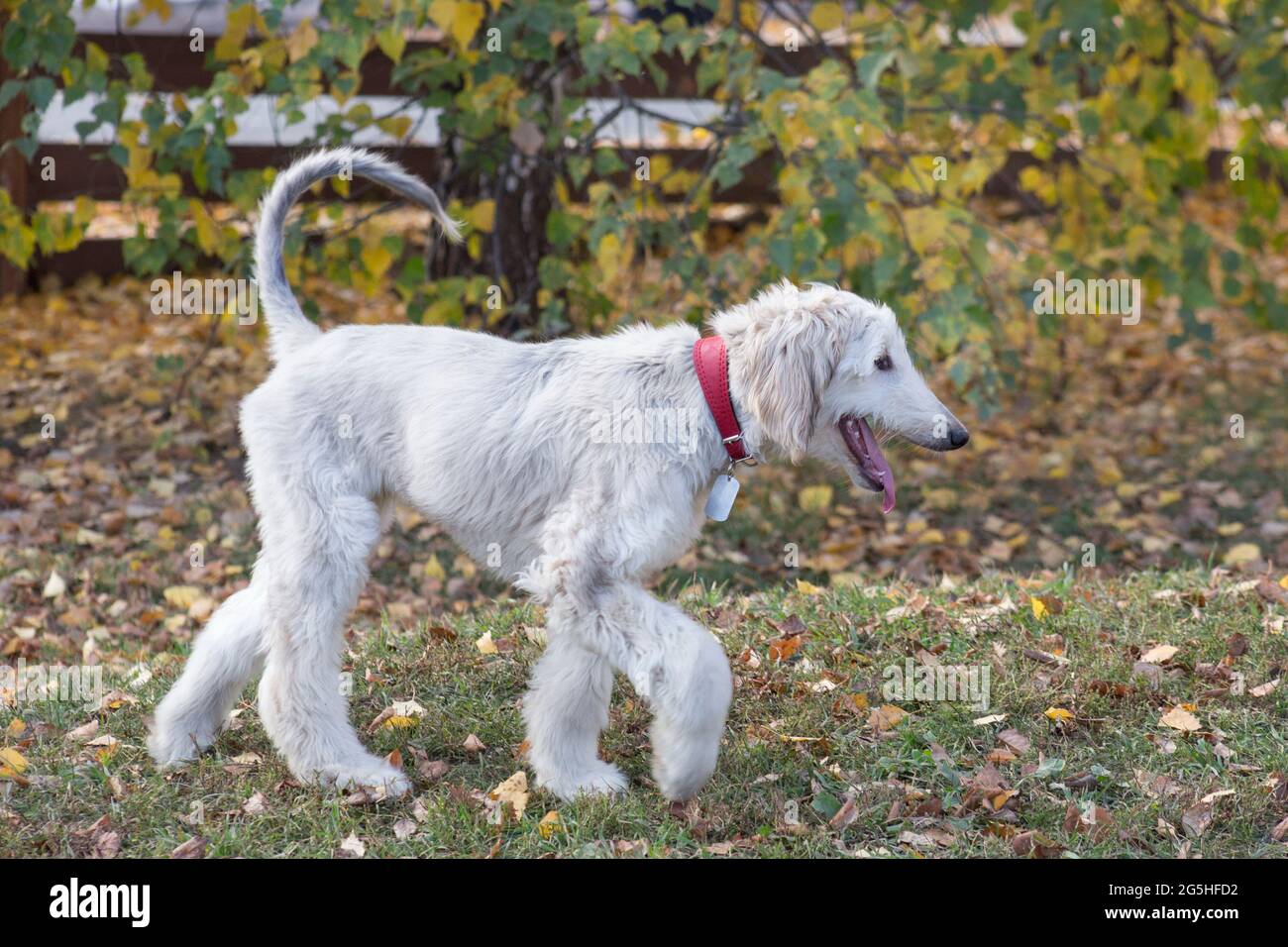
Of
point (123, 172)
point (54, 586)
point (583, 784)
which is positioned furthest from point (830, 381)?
point (123, 172)

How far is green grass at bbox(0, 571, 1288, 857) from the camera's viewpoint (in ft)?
12.4

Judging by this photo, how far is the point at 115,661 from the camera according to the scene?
17.5 feet

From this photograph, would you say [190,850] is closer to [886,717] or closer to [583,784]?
[583,784]

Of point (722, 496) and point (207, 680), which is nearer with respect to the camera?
point (722, 496)

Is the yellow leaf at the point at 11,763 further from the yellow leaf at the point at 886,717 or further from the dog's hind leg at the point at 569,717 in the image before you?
the yellow leaf at the point at 886,717

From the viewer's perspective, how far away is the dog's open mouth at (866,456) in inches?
155

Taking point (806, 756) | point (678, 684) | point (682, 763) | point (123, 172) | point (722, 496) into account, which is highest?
point (123, 172)

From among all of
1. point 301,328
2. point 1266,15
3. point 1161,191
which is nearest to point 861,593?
point 301,328

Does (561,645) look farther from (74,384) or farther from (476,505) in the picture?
(74,384)

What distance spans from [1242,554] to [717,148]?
3183 mm

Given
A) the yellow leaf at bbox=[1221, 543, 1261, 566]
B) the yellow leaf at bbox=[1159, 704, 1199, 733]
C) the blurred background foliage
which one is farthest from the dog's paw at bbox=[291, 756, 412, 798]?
the yellow leaf at bbox=[1221, 543, 1261, 566]

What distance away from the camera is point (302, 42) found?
6082 mm

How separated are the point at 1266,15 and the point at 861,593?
4.31m

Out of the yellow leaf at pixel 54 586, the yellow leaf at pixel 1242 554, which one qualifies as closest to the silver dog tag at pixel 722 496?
the yellow leaf at pixel 1242 554
